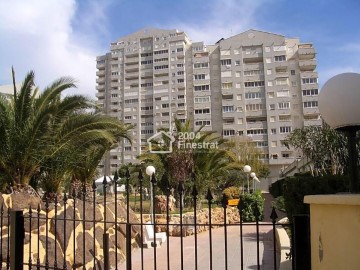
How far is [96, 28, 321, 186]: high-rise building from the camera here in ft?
209

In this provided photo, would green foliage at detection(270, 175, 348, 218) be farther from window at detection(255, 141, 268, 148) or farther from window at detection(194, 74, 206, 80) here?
window at detection(194, 74, 206, 80)

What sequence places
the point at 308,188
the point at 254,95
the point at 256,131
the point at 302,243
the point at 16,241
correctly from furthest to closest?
1. the point at 254,95
2. the point at 256,131
3. the point at 308,188
4. the point at 16,241
5. the point at 302,243

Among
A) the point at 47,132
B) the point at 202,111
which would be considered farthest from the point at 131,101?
the point at 47,132

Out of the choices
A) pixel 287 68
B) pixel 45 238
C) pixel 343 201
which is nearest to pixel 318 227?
pixel 343 201

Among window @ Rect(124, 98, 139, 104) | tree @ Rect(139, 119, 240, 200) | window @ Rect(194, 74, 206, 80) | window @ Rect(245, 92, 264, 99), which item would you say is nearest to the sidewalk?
tree @ Rect(139, 119, 240, 200)

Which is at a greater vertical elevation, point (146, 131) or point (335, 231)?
point (146, 131)

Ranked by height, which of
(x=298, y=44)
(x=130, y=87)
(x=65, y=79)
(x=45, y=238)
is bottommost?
(x=45, y=238)

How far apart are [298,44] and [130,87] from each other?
32.9m

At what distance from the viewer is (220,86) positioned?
225ft

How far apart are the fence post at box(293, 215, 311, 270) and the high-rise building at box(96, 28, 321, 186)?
180ft

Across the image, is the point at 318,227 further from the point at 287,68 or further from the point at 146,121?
the point at 146,121

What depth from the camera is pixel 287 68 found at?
65562mm

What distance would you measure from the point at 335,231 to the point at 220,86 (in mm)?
66931

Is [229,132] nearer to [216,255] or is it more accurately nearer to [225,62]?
[225,62]
